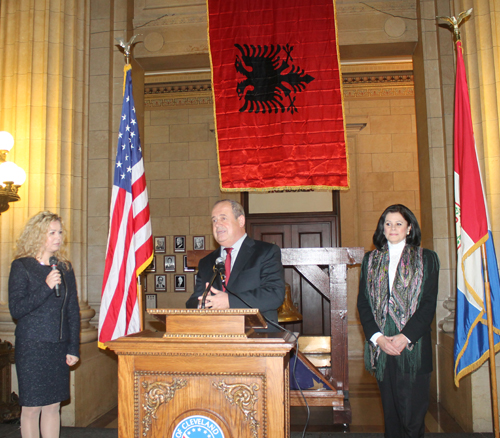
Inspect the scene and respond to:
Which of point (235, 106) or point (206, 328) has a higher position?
point (235, 106)

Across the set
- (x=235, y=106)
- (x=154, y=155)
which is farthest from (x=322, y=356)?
(x=154, y=155)

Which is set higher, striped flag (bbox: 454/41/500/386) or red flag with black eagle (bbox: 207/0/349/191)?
red flag with black eagle (bbox: 207/0/349/191)

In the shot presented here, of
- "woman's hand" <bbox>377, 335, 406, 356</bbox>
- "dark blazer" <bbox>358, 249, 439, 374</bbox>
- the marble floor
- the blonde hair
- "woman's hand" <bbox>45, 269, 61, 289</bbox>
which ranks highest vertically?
the blonde hair

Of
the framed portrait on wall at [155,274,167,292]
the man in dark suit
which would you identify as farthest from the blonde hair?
the framed portrait on wall at [155,274,167,292]

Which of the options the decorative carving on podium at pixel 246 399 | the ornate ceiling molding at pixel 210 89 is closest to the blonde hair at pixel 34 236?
the decorative carving on podium at pixel 246 399

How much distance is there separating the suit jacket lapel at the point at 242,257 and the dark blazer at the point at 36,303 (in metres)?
1.13

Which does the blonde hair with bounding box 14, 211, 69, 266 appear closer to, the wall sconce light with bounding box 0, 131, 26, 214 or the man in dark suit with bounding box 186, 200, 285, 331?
the man in dark suit with bounding box 186, 200, 285, 331

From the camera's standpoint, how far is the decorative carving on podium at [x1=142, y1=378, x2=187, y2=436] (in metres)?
2.07

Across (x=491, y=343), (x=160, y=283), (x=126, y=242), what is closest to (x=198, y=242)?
(x=160, y=283)

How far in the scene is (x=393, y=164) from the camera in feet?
27.0

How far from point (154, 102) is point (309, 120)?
4345 mm

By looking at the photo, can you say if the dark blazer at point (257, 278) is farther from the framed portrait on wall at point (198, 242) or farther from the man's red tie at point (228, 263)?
the framed portrait on wall at point (198, 242)

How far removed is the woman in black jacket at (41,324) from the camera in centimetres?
287

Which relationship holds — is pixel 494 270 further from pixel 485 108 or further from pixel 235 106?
pixel 235 106
